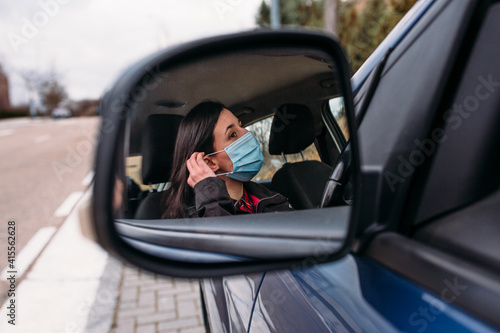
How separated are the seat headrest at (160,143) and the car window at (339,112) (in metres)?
0.43

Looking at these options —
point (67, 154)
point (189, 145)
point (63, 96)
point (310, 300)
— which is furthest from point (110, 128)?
point (63, 96)

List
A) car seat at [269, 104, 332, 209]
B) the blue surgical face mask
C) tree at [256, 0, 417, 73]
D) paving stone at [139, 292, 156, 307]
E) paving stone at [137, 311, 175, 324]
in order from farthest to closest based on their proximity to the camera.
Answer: tree at [256, 0, 417, 73], paving stone at [139, 292, 156, 307], paving stone at [137, 311, 175, 324], car seat at [269, 104, 332, 209], the blue surgical face mask

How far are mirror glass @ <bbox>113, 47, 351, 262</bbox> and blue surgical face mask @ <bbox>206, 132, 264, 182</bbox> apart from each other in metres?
0.02

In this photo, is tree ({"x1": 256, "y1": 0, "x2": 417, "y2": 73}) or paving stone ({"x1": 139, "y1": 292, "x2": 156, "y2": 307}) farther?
tree ({"x1": 256, "y1": 0, "x2": 417, "y2": 73})

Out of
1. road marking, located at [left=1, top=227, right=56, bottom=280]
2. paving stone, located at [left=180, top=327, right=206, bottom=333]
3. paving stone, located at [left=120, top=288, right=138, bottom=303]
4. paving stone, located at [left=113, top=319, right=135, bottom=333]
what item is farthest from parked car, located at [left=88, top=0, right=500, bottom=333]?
road marking, located at [left=1, top=227, right=56, bottom=280]

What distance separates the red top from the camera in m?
1.21

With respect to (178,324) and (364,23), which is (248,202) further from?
(364,23)

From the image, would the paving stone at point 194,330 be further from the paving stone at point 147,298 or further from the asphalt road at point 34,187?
the asphalt road at point 34,187

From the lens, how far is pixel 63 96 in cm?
6362

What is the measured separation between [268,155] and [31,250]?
16.1 ft

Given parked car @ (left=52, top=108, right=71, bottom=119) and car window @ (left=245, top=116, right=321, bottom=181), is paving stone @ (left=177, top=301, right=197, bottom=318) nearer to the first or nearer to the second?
car window @ (left=245, top=116, right=321, bottom=181)

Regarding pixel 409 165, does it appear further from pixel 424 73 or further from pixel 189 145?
pixel 189 145

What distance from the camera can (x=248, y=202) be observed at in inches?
47.8

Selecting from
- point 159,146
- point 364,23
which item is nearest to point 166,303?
point 159,146
